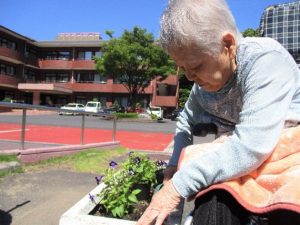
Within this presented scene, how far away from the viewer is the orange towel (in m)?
1.06

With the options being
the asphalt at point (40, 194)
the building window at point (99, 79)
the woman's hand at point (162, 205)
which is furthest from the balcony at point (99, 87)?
the woman's hand at point (162, 205)

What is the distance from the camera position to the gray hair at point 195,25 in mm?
1242

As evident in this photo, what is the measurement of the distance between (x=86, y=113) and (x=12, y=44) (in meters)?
40.2


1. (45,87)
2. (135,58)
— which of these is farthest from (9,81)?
(135,58)

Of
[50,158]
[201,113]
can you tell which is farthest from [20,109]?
[201,113]

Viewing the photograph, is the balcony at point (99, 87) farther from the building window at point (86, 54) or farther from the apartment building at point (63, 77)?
the building window at point (86, 54)

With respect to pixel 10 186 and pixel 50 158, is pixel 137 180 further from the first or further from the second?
pixel 50 158

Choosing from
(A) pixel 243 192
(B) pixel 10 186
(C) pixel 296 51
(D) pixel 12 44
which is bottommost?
(B) pixel 10 186

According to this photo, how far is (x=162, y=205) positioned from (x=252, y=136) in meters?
0.37

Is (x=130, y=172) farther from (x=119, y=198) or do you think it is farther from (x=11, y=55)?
(x=11, y=55)

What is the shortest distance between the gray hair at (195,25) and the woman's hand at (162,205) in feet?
1.53

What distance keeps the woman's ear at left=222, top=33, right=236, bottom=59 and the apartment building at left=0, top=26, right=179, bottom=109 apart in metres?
43.9

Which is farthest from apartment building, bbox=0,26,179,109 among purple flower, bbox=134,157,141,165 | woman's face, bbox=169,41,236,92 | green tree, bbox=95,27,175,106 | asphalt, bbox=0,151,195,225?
woman's face, bbox=169,41,236,92

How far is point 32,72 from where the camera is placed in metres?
50.5
